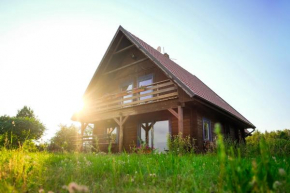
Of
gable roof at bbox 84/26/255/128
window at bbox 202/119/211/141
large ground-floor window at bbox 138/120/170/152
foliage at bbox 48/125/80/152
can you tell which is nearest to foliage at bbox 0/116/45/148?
foliage at bbox 48/125/80/152

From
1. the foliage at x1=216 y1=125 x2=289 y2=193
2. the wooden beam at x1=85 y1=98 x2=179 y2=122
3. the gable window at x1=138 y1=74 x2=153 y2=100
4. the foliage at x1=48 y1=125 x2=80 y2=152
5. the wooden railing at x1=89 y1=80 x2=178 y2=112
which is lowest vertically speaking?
the foliage at x1=48 y1=125 x2=80 y2=152

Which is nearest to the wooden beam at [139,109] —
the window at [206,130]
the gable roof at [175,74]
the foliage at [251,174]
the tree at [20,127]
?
the gable roof at [175,74]

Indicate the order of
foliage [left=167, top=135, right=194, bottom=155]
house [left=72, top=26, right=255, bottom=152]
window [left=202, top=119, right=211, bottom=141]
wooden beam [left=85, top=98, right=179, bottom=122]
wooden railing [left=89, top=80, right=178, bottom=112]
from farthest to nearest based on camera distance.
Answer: window [left=202, top=119, right=211, bottom=141], wooden railing [left=89, top=80, right=178, bottom=112], house [left=72, top=26, right=255, bottom=152], wooden beam [left=85, top=98, right=179, bottom=122], foliage [left=167, top=135, right=194, bottom=155]

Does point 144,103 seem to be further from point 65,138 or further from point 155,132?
point 65,138

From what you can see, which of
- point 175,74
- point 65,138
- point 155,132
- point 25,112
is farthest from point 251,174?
point 25,112

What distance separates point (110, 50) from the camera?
1539cm

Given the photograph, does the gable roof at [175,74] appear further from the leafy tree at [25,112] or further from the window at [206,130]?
the leafy tree at [25,112]

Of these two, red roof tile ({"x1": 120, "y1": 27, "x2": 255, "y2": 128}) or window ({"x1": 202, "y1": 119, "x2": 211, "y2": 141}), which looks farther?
window ({"x1": 202, "y1": 119, "x2": 211, "y2": 141})

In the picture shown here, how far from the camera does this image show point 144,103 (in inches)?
484

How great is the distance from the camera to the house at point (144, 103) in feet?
37.4

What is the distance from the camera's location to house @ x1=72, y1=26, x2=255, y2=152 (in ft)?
37.4

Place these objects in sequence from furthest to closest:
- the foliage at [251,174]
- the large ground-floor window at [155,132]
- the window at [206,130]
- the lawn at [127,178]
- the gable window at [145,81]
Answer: the gable window at [145,81]
the large ground-floor window at [155,132]
the window at [206,130]
the lawn at [127,178]
the foliage at [251,174]

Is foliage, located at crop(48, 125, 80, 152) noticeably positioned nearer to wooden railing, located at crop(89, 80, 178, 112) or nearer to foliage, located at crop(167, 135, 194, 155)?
wooden railing, located at crop(89, 80, 178, 112)

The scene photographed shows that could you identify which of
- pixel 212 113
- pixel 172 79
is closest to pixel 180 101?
pixel 172 79
